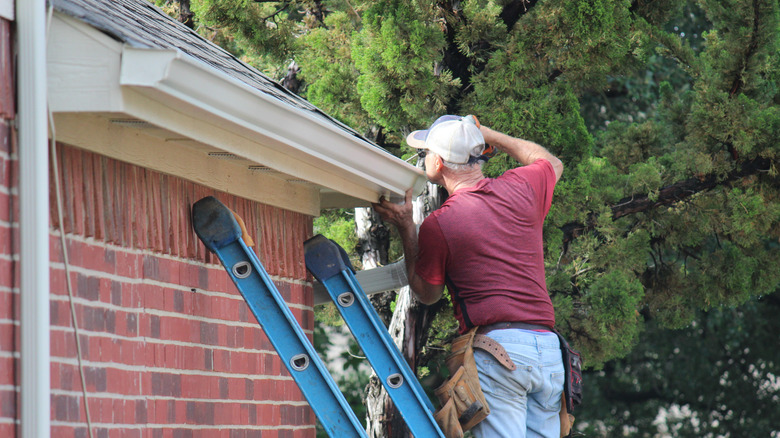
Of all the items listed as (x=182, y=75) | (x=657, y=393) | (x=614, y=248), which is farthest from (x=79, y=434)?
(x=657, y=393)

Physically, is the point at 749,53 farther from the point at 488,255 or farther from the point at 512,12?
the point at 488,255

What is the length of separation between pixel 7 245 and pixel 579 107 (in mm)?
6182

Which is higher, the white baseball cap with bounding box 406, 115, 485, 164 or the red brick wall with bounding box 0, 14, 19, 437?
the white baseball cap with bounding box 406, 115, 485, 164

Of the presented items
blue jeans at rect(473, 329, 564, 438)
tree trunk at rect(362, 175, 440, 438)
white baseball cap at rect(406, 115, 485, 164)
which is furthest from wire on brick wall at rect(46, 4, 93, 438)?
tree trunk at rect(362, 175, 440, 438)

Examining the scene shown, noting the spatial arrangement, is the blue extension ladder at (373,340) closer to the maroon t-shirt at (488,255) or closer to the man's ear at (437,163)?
the maroon t-shirt at (488,255)

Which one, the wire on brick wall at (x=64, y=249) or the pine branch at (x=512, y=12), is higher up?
the pine branch at (x=512, y=12)

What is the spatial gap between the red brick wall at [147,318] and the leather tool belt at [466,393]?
0.68 metres

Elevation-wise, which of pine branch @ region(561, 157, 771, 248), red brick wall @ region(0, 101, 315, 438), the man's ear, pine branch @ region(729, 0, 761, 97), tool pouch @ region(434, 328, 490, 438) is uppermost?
pine branch @ region(729, 0, 761, 97)

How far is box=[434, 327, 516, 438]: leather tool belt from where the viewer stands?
3.85 metres

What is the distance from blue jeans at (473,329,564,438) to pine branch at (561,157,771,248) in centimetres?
449

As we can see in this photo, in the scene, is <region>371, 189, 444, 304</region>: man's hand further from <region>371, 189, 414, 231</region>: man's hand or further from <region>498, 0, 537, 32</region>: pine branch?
<region>498, 0, 537, 32</region>: pine branch

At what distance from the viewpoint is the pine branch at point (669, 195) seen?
324 inches

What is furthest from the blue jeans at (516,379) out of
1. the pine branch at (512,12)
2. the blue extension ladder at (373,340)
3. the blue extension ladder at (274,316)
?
the pine branch at (512,12)

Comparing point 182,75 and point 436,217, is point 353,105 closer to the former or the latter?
point 436,217
